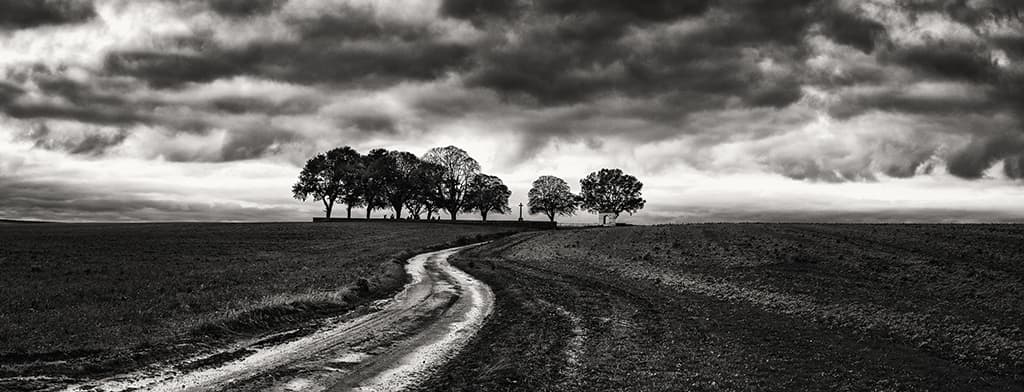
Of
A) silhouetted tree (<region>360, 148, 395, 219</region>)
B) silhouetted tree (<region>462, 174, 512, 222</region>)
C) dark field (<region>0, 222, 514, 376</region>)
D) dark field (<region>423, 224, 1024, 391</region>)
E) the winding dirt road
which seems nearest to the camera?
the winding dirt road

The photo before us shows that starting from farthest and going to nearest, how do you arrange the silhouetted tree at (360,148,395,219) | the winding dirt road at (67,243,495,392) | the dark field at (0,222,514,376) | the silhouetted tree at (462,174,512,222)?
the silhouetted tree at (462,174,512,222) < the silhouetted tree at (360,148,395,219) < the dark field at (0,222,514,376) < the winding dirt road at (67,243,495,392)

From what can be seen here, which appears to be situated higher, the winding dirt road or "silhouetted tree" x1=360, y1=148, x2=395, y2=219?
"silhouetted tree" x1=360, y1=148, x2=395, y2=219

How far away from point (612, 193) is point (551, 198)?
43.7ft

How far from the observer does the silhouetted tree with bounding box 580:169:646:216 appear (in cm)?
11819

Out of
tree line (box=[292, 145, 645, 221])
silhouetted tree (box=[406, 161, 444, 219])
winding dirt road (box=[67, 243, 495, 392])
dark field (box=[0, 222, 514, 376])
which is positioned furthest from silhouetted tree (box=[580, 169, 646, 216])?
winding dirt road (box=[67, 243, 495, 392])

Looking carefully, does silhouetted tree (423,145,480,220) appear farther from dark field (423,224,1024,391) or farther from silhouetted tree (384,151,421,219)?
dark field (423,224,1024,391)

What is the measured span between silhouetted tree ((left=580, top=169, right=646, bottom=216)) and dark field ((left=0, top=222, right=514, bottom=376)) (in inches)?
2992

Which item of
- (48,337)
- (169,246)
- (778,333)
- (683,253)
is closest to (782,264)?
(683,253)

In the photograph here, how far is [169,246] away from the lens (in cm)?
5072

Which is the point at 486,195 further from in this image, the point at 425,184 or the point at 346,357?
the point at 346,357

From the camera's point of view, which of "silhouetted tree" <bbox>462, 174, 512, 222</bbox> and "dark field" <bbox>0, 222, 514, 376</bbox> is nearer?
"dark field" <bbox>0, 222, 514, 376</bbox>

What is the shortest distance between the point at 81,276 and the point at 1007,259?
4567cm

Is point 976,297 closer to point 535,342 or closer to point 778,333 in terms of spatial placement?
point 778,333

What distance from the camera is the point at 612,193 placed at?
11938 centimetres
